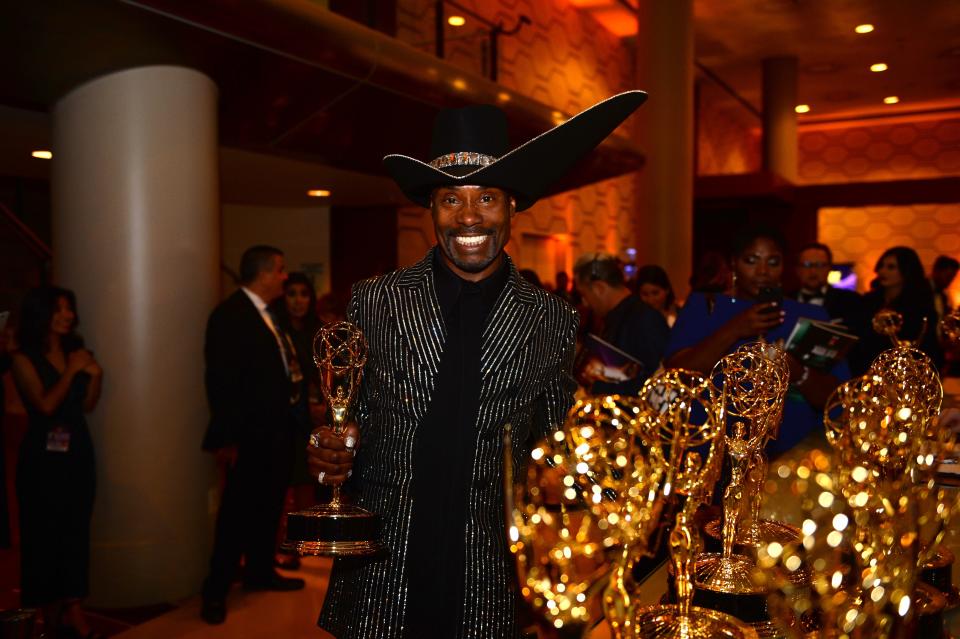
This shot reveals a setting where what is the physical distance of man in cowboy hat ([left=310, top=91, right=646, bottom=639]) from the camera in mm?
1475

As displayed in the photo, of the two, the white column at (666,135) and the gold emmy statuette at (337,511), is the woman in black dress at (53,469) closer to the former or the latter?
the gold emmy statuette at (337,511)

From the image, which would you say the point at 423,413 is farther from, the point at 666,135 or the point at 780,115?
the point at 780,115

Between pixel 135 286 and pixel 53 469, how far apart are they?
0.88 meters

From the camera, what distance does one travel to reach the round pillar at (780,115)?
1343 centimetres

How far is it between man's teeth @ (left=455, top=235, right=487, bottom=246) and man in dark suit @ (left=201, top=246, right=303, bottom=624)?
2.43 m

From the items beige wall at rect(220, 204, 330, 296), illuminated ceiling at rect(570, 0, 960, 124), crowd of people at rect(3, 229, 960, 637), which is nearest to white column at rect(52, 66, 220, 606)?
crowd of people at rect(3, 229, 960, 637)

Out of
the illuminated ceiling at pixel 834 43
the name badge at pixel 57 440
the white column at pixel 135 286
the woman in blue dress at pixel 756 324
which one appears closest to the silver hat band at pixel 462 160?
the woman in blue dress at pixel 756 324

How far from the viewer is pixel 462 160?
157 cm

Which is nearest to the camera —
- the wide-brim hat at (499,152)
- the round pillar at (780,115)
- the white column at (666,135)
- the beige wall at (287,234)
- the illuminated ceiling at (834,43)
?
the wide-brim hat at (499,152)

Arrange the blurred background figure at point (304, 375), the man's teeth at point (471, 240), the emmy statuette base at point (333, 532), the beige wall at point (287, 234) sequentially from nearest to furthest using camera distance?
the emmy statuette base at point (333, 532) < the man's teeth at point (471, 240) < the blurred background figure at point (304, 375) < the beige wall at point (287, 234)

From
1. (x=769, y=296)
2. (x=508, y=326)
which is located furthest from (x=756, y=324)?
(x=508, y=326)

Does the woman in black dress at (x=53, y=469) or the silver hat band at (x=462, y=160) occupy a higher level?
the silver hat band at (x=462, y=160)

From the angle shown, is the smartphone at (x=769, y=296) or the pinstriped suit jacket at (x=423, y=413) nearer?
the pinstriped suit jacket at (x=423, y=413)

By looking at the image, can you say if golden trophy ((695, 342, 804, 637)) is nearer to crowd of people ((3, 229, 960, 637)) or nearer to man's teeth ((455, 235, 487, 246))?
man's teeth ((455, 235, 487, 246))
